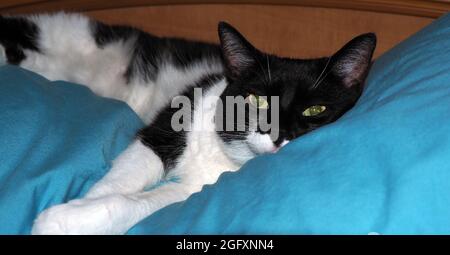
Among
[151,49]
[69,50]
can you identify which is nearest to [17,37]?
[69,50]

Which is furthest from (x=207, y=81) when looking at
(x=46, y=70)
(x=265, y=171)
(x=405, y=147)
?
(x=405, y=147)

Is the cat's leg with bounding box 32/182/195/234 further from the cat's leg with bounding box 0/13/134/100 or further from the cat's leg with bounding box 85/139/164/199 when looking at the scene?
the cat's leg with bounding box 0/13/134/100

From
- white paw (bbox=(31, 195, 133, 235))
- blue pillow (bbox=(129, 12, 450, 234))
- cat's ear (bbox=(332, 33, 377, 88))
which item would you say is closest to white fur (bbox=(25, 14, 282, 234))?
white paw (bbox=(31, 195, 133, 235))

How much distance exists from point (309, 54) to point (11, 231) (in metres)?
1.65

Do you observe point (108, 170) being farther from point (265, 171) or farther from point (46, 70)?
point (46, 70)

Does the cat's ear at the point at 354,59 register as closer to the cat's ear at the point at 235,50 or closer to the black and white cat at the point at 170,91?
the black and white cat at the point at 170,91

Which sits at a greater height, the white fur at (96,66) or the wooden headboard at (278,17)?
the wooden headboard at (278,17)

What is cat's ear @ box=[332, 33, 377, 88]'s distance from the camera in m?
1.38

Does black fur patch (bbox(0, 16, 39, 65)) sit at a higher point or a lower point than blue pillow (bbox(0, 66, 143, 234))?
higher

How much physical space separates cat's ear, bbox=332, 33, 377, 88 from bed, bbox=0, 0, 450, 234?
0.05 m

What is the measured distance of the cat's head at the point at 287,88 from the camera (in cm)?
136

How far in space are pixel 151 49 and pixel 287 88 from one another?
917 millimetres

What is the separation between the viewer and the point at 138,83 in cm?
209

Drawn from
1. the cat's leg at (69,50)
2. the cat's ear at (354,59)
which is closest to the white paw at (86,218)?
the cat's ear at (354,59)
